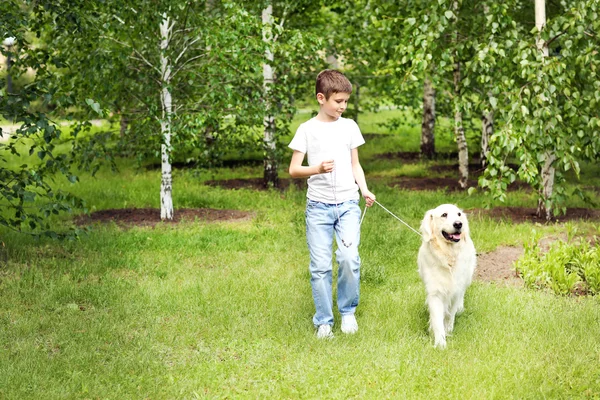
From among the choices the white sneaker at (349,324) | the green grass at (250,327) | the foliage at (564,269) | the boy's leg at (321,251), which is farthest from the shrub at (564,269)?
the boy's leg at (321,251)

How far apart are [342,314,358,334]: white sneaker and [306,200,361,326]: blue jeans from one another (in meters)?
0.12

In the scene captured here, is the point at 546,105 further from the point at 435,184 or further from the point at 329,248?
the point at 435,184

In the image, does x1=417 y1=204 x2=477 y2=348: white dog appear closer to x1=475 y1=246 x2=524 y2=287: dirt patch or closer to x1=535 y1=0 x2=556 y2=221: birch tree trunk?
x1=475 y1=246 x2=524 y2=287: dirt patch

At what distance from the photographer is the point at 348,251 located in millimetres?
5633

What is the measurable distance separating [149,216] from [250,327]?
17.2 ft

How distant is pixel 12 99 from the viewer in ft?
21.5

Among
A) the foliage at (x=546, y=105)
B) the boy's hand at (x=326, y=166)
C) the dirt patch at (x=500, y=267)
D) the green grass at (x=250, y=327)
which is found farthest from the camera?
the foliage at (x=546, y=105)

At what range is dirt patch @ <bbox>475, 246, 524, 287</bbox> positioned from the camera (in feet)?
24.2

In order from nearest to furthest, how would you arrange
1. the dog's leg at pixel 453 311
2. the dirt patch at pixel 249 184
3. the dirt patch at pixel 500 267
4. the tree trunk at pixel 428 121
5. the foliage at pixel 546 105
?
the dog's leg at pixel 453 311
the dirt patch at pixel 500 267
the foliage at pixel 546 105
the dirt patch at pixel 249 184
the tree trunk at pixel 428 121

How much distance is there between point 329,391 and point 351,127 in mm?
2124

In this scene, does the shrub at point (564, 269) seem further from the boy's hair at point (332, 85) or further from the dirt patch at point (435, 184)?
the dirt patch at point (435, 184)

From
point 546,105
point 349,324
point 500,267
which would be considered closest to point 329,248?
point 349,324

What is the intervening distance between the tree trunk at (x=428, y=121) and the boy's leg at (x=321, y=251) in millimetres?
11474

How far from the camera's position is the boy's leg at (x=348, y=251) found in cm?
564
